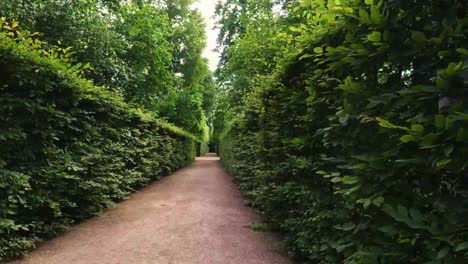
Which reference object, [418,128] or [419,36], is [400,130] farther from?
[419,36]

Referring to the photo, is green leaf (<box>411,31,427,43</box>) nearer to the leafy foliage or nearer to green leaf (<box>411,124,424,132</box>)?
green leaf (<box>411,124,424,132</box>)

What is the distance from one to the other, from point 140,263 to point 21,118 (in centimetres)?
260

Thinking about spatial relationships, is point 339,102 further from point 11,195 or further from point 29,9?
point 29,9

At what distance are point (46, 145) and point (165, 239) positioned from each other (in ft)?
7.56

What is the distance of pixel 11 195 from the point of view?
173 inches

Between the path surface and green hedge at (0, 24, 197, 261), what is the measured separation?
1.20ft

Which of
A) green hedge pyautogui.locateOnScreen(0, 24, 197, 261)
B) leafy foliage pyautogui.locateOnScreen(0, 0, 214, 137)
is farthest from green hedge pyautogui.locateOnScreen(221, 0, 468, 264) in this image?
leafy foliage pyautogui.locateOnScreen(0, 0, 214, 137)

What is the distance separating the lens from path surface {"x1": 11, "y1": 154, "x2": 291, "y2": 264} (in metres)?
4.70

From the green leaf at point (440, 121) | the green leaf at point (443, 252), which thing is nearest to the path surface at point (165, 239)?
the green leaf at point (443, 252)

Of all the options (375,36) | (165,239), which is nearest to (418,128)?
(375,36)

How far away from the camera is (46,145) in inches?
207

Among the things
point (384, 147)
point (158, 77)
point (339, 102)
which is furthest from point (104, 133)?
point (158, 77)

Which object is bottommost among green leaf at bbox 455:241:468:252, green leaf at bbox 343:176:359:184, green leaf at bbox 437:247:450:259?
green leaf at bbox 437:247:450:259

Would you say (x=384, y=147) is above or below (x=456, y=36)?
below
